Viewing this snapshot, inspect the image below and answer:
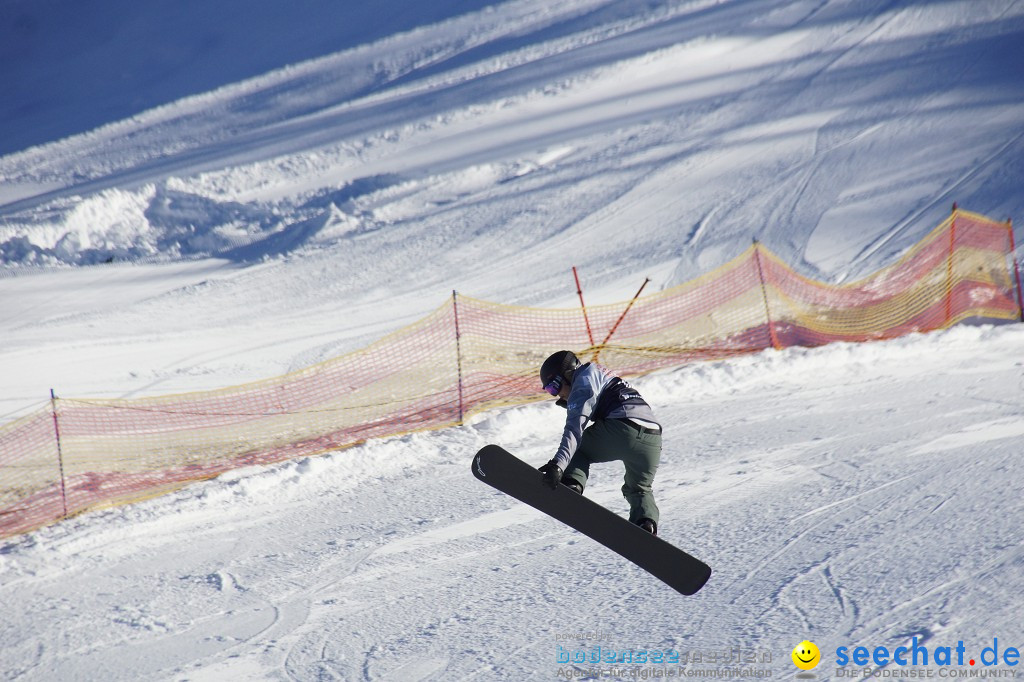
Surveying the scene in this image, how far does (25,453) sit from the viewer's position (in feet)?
28.2

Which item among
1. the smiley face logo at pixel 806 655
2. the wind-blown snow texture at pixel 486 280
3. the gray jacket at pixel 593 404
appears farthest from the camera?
the wind-blown snow texture at pixel 486 280

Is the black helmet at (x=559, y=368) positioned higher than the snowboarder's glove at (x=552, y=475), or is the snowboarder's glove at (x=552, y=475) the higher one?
the black helmet at (x=559, y=368)

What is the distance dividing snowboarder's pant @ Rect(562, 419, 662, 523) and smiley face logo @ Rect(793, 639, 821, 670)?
1.00 metres

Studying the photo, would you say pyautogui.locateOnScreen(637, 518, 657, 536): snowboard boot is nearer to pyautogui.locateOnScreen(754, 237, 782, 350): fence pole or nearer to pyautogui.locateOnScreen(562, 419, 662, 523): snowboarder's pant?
pyautogui.locateOnScreen(562, 419, 662, 523): snowboarder's pant

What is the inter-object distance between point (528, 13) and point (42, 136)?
47.1 ft

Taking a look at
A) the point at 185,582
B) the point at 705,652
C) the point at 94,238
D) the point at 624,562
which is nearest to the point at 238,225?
the point at 94,238

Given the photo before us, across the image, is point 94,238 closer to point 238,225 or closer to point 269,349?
point 238,225

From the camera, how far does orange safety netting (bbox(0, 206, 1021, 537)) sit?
27.3 ft

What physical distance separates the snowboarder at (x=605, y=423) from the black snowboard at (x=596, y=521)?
11cm

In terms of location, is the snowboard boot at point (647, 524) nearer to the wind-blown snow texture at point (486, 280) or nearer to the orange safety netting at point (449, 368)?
the wind-blown snow texture at point (486, 280)

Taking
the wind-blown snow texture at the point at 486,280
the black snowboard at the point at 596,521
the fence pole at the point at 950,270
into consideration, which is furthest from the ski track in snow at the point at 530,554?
the fence pole at the point at 950,270

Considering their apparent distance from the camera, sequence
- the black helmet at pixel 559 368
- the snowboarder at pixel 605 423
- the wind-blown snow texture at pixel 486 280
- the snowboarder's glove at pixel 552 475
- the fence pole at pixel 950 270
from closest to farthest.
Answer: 1. the snowboarder's glove at pixel 552 475
2. the snowboarder at pixel 605 423
3. the black helmet at pixel 559 368
4. the wind-blown snow texture at pixel 486 280
5. the fence pole at pixel 950 270

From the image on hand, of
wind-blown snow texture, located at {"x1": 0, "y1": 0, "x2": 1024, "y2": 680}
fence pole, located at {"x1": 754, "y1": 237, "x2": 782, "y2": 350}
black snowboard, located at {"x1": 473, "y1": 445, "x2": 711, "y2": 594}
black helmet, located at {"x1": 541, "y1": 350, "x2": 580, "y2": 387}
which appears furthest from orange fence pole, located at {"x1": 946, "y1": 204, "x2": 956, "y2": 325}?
black helmet, located at {"x1": 541, "y1": 350, "x2": 580, "y2": 387}

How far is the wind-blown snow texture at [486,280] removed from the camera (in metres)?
5.50
